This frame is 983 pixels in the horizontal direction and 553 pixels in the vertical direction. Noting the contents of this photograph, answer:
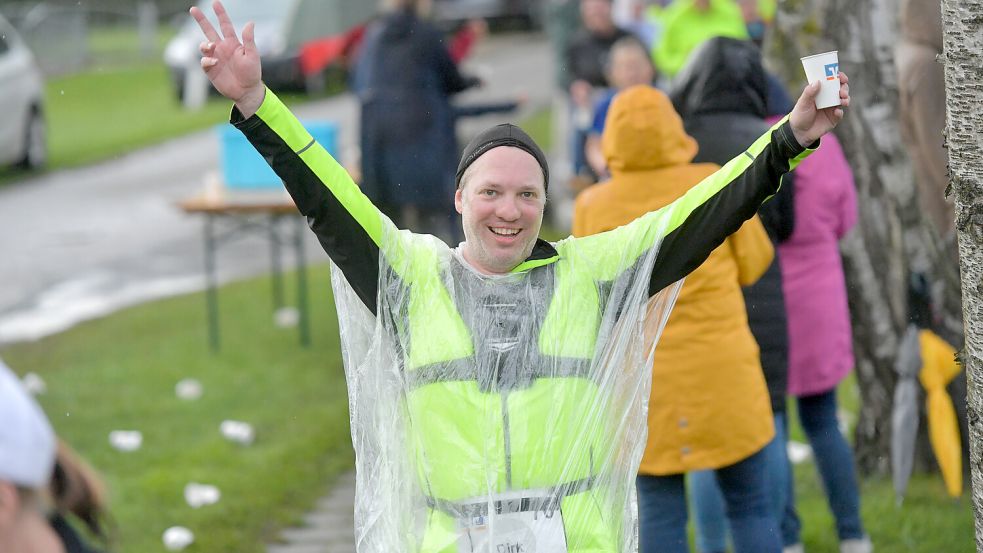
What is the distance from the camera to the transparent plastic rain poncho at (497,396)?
309cm

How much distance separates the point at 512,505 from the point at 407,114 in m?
6.00

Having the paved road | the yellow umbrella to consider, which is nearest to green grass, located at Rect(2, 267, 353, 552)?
the paved road

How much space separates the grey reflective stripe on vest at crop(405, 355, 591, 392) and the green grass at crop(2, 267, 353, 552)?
9.67ft

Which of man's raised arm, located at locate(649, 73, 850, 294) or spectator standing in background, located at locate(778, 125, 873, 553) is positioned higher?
man's raised arm, located at locate(649, 73, 850, 294)

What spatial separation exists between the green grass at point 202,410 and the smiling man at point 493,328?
2837 millimetres

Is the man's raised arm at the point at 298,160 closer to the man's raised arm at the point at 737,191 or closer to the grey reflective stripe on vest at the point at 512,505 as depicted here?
the grey reflective stripe on vest at the point at 512,505

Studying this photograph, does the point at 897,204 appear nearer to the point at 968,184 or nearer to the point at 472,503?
the point at 968,184

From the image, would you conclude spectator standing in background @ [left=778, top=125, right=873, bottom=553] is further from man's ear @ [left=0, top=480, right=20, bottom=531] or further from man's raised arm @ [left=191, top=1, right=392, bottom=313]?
man's ear @ [left=0, top=480, right=20, bottom=531]

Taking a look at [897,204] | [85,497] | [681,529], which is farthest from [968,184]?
[897,204]

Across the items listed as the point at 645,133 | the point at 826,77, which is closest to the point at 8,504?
the point at 826,77

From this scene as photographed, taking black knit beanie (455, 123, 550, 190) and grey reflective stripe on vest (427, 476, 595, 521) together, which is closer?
grey reflective stripe on vest (427, 476, 595, 521)

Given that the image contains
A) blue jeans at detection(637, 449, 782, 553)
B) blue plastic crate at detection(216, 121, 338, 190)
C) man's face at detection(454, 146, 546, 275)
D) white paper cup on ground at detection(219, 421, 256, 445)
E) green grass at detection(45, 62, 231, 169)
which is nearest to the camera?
man's face at detection(454, 146, 546, 275)

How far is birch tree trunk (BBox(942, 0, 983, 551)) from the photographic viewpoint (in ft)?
10.6

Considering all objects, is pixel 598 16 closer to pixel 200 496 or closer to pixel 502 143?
pixel 200 496
